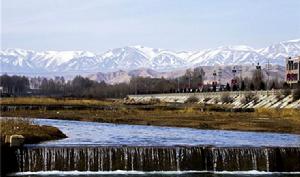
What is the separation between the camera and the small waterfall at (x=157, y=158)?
124 ft

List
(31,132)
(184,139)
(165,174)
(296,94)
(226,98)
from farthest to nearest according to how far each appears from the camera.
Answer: (226,98) < (296,94) < (184,139) < (31,132) < (165,174)

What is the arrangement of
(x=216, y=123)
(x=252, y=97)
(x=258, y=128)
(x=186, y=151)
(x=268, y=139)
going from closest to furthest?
(x=186, y=151), (x=268, y=139), (x=258, y=128), (x=216, y=123), (x=252, y=97)

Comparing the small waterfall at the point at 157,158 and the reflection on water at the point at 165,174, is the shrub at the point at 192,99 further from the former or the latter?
the reflection on water at the point at 165,174

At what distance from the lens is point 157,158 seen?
3859cm

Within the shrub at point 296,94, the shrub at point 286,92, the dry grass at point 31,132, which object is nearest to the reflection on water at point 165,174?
the dry grass at point 31,132

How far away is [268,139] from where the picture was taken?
5297 cm

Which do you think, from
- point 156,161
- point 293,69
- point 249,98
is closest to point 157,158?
point 156,161

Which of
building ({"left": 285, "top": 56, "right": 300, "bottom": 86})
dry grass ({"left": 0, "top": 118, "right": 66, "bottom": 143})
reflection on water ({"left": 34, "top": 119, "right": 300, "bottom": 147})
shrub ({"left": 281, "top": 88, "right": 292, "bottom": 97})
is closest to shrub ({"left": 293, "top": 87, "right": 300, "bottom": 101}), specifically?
shrub ({"left": 281, "top": 88, "right": 292, "bottom": 97})

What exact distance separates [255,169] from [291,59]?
515 feet

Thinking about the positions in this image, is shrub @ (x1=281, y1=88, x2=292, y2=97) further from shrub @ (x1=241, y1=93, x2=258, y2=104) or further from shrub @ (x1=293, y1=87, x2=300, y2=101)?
shrub @ (x1=241, y1=93, x2=258, y2=104)

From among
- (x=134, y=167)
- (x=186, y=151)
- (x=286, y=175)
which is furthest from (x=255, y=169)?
(x=134, y=167)

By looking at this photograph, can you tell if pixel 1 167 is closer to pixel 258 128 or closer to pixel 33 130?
pixel 33 130

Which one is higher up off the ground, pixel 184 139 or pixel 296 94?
pixel 296 94

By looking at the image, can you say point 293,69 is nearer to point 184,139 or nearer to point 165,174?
point 184,139
